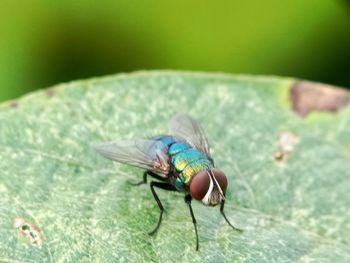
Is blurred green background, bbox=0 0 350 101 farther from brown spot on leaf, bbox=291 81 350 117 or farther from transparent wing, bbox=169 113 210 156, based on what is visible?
transparent wing, bbox=169 113 210 156

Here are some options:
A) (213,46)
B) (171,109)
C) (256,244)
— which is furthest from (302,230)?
(213,46)

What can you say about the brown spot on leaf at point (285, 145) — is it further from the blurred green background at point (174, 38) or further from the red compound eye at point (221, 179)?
the blurred green background at point (174, 38)

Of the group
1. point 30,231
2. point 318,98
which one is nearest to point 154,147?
point 30,231

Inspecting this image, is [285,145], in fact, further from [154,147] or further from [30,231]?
[30,231]

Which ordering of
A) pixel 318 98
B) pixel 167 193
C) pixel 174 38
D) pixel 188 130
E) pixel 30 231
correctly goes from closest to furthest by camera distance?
pixel 30 231
pixel 167 193
pixel 188 130
pixel 318 98
pixel 174 38

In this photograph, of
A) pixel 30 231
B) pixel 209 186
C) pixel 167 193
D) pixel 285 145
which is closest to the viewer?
pixel 30 231

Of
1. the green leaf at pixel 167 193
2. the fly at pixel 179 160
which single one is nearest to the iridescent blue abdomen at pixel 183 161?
the fly at pixel 179 160
